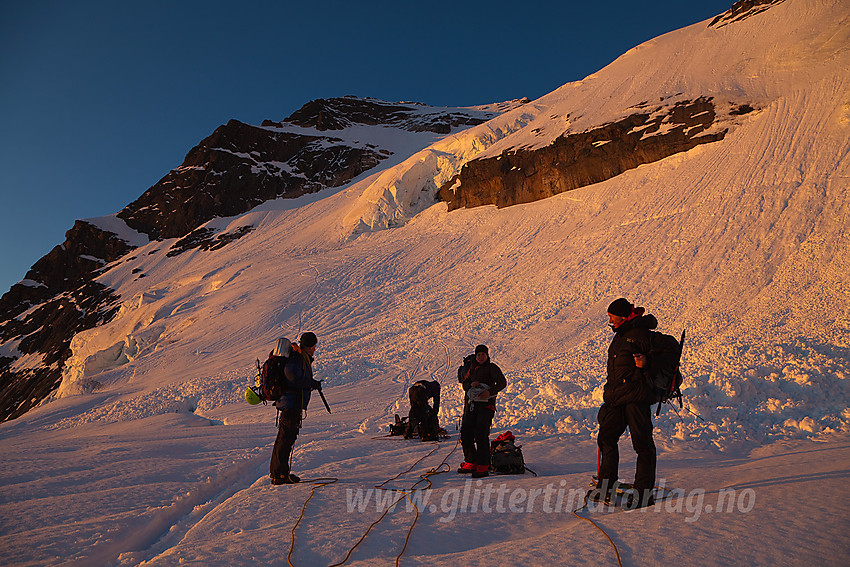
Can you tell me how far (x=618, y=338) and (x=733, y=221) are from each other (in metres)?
15.2

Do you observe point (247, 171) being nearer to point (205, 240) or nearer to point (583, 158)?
point (205, 240)

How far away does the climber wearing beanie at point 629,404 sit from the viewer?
372cm

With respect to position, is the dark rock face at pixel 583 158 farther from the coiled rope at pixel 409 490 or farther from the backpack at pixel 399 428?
the coiled rope at pixel 409 490

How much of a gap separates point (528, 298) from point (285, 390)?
43.2 ft

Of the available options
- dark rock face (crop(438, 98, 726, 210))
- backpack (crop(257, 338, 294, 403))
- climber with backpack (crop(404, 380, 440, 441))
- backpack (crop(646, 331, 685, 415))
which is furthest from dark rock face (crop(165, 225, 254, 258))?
backpack (crop(646, 331, 685, 415))

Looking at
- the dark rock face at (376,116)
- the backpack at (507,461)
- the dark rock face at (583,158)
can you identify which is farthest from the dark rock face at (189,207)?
the backpack at (507,461)

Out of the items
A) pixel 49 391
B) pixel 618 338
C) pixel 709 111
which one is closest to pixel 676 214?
pixel 709 111

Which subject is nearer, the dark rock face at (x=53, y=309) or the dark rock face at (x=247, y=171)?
the dark rock face at (x=53, y=309)

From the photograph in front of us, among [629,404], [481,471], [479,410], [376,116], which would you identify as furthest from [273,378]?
[376,116]

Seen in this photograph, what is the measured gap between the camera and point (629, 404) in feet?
12.5

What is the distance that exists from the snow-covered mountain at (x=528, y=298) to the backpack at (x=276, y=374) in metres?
1.11

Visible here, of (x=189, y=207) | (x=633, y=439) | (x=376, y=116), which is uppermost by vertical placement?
(x=376, y=116)

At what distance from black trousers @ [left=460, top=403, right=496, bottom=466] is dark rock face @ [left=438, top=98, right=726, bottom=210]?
2171cm

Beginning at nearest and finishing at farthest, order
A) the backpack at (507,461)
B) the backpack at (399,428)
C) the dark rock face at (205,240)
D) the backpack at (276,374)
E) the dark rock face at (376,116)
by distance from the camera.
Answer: the backpack at (276,374) < the backpack at (507,461) < the backpack at (399,428) < the dark rock face at (205,240) < the dark rock face at (376,116)
